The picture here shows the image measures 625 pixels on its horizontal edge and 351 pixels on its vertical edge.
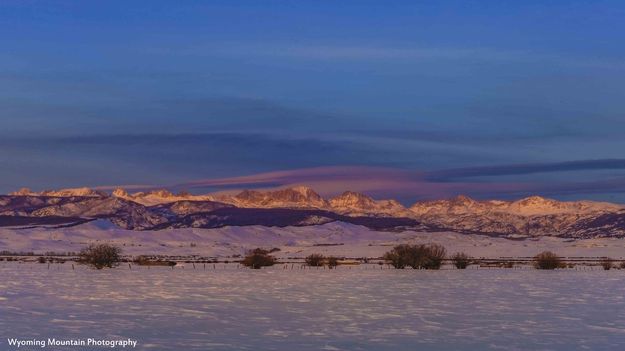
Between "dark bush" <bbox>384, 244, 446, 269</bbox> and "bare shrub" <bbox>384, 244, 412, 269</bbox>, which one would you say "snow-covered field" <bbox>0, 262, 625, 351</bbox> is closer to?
"dark bush" <bbox>384, 244, 446, 269</bbox>

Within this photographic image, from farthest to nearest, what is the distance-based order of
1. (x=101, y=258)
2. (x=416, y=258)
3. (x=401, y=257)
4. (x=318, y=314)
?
1. (x=401, y=257)
2. (x=416, y=258)
3. (x=101, y=258)
4. (x=318, y=314)

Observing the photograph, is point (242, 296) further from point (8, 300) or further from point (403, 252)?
point (403, 252)

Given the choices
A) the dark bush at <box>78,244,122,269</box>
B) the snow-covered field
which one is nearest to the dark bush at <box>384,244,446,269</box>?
the dark bush at <box>78,244,122,269</box>

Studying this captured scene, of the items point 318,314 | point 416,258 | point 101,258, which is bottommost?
point 318,314

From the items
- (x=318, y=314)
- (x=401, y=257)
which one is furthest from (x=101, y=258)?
(x=318, y=314)

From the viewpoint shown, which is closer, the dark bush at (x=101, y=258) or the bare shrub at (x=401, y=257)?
the dark bush at (x=101, y=258)

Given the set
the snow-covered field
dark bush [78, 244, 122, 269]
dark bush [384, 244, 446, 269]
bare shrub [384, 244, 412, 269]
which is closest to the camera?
the snow-covered field

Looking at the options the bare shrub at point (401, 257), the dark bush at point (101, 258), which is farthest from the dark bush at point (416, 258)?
the dark bush at point (101, 258)

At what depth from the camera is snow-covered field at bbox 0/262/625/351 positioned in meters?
27.2

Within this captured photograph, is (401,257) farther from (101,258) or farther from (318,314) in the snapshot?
(318,314)

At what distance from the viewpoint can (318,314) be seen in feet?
113

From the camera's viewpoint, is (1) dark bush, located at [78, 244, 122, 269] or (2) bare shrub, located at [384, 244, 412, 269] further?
(2) bare shrub, located at [384, 244, 412, 269]

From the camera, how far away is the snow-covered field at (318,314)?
2720 centimetres

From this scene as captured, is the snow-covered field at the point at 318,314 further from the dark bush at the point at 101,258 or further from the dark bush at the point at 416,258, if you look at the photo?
the dark bush at the point at 416,258
